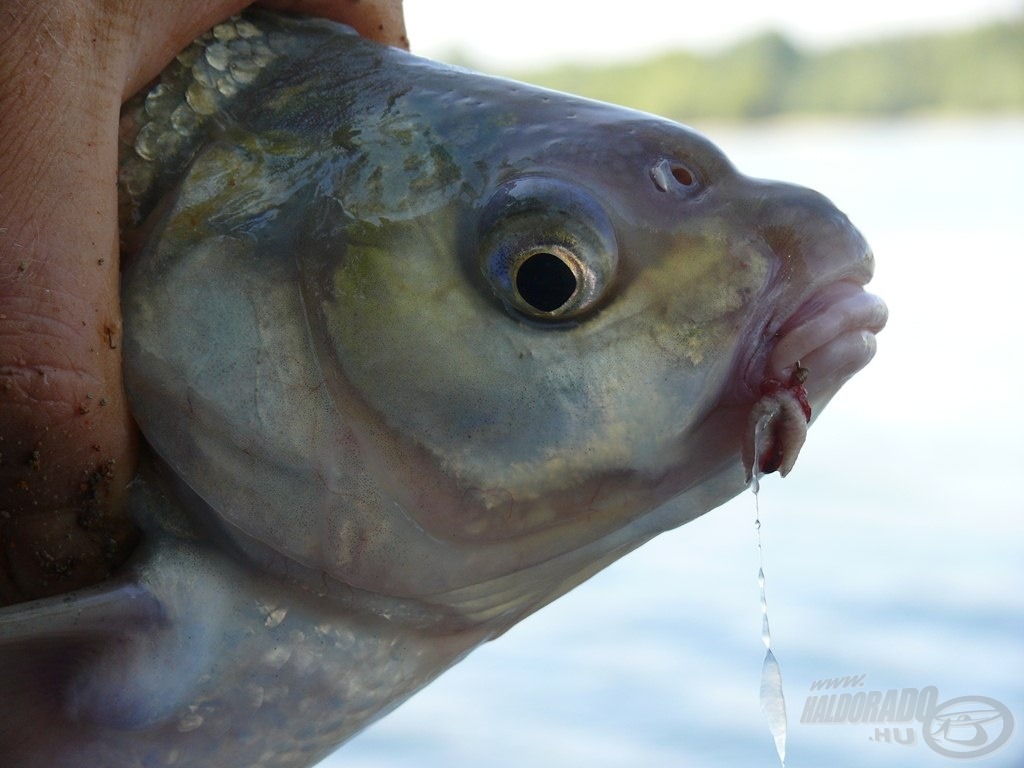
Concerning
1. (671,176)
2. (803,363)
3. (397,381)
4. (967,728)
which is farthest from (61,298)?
(967,728)

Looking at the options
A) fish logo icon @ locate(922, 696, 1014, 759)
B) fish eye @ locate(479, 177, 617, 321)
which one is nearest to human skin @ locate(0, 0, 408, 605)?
fish eye @ locate(479, 177, 617, 321)

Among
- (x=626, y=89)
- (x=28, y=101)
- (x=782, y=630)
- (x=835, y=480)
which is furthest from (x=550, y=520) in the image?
(x=626, y=89)

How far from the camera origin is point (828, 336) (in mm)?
1394

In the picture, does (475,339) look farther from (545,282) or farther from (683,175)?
(683,175)

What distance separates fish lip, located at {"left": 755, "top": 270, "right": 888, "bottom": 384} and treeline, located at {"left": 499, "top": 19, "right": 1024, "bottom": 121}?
19.0 metres

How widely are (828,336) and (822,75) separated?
73.6 feet

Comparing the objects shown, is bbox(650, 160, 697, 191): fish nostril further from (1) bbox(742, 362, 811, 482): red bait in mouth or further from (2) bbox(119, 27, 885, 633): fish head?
(1) bbox(742, 362, 811, 482): red bait in mouth

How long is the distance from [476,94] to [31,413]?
1.94 feet

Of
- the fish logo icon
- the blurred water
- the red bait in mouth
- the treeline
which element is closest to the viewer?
the red bait in mouth

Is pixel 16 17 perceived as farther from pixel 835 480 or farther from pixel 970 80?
pixel 970 80

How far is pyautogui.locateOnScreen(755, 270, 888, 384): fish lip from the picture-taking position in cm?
139

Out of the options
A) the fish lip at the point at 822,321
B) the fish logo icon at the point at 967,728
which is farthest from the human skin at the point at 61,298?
the fish logo icon at the point at 967,728

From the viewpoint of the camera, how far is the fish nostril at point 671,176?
1454 millimetres

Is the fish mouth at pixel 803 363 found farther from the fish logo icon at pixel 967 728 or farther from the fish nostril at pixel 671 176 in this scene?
the fish logo icon at pixel 967 728
